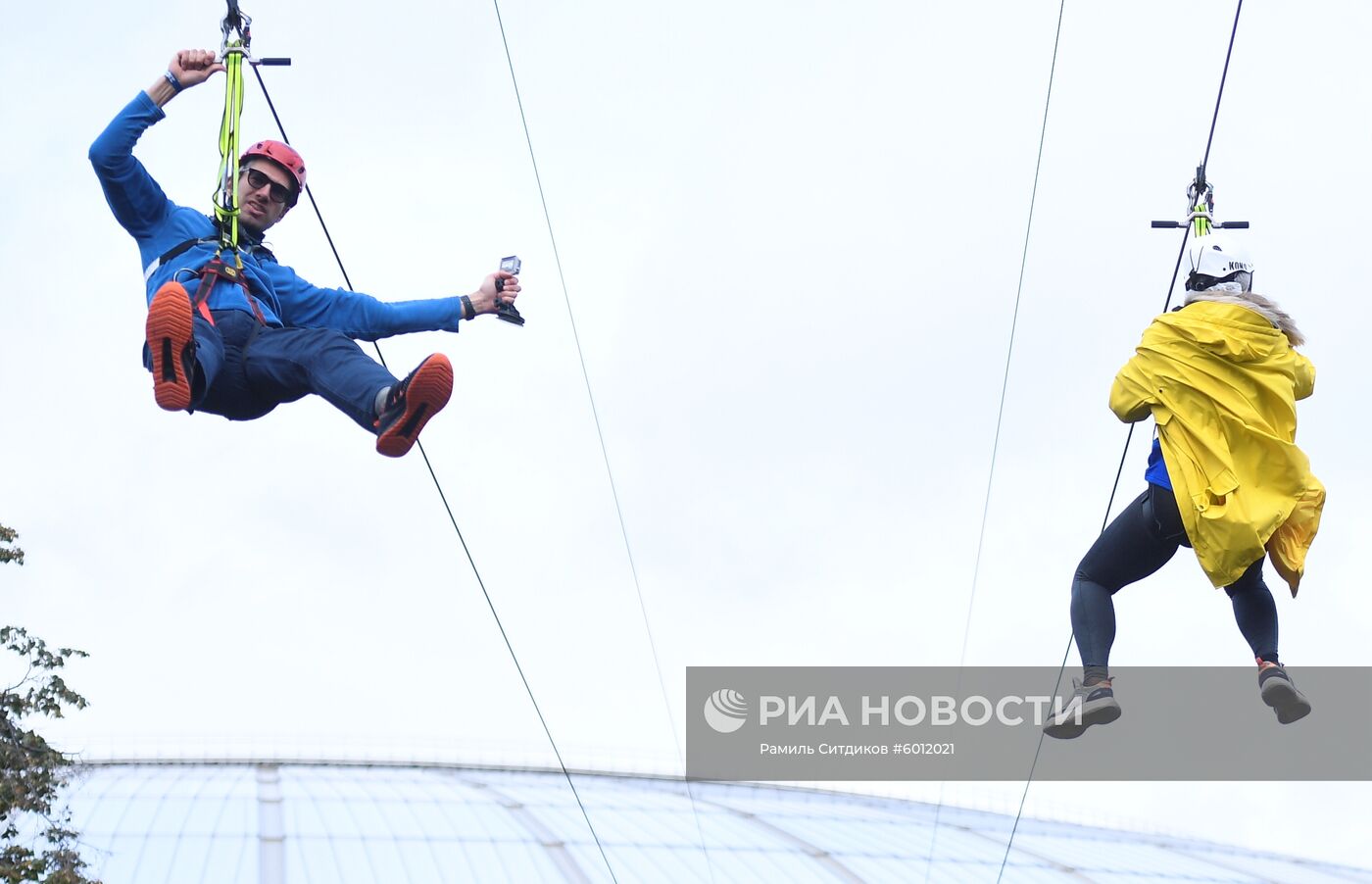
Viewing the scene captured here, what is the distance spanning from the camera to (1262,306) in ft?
25.3

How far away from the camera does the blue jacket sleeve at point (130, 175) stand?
7.54 m

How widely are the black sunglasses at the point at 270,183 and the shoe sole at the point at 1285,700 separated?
4860 millimetres

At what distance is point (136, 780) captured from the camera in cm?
2564

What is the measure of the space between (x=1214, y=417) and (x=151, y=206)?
473 centimetres

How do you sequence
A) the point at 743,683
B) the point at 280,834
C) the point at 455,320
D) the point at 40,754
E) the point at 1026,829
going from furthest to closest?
1. the point at 1026,829
2. the point at 280,834
3. the point at 743,683
4. the point at 40,754
5. the point at 455,320

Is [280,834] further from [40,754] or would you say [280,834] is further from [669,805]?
[40,754]

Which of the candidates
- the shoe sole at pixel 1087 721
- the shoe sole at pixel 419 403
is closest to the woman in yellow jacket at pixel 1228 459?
the shoe sole at pixel 1087 721

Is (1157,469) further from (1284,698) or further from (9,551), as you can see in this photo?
(9,551)

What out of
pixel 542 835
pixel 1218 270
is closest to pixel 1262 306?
pixel 1218 270

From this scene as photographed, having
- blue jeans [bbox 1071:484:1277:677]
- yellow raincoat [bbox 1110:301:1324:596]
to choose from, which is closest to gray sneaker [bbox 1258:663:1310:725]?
blue jeans [bbox 1071:484:1277:677]

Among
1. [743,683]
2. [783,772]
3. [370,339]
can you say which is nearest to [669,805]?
[783,772]

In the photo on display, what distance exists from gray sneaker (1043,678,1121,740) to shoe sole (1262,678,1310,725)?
624mm

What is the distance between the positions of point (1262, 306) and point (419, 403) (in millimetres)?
3682

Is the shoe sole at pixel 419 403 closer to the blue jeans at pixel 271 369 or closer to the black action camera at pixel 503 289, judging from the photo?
the blue jeans at pixel 271 369
